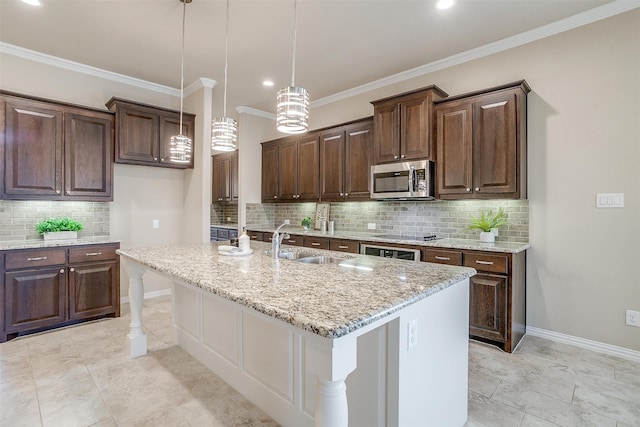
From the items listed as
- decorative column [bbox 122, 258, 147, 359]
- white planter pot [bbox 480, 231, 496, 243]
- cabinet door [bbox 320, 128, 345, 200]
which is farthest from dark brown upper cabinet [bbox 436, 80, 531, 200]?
decorative column [bbox 122, 258, 147, 359]

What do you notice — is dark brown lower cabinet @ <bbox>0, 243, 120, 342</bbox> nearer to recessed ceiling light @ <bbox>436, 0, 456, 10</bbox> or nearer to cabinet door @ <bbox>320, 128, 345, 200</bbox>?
cabinet door @ <bbox>320, 128, 345, 200</bbox>

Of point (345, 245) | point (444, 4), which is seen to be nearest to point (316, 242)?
point (345, 245)

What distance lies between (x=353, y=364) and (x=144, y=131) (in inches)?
158

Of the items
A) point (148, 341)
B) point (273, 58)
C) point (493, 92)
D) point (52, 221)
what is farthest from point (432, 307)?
point (52, 221)

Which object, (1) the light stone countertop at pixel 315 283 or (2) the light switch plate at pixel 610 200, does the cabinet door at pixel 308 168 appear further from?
(2) the light switch plate at pixel 610 200

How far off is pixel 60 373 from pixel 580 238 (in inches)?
172

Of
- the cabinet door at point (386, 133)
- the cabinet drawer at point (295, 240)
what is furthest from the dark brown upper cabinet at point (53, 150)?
the cabinet door at point (386, 133)

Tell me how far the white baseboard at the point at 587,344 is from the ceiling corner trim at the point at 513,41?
9.14ft

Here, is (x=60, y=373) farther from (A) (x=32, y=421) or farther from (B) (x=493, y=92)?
(B) (x=493, y=92)

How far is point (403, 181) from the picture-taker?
3.58m

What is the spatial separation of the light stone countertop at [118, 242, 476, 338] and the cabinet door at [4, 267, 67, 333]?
153 cm

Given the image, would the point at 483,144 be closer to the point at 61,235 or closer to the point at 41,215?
the point at 61,235

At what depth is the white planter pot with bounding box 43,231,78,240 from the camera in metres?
3.38

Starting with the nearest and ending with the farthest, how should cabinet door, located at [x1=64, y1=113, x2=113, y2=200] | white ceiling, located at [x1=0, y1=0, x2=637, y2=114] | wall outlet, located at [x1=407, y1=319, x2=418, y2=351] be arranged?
wall outlet, located at [x1=407, y1=319, x2=418, y2=351]
white ceiling, located at [x1=0, y1=0, x2=637, y2=114]
cabinet door, located at [x1=64, y1=113, x2=113, y2=200]
